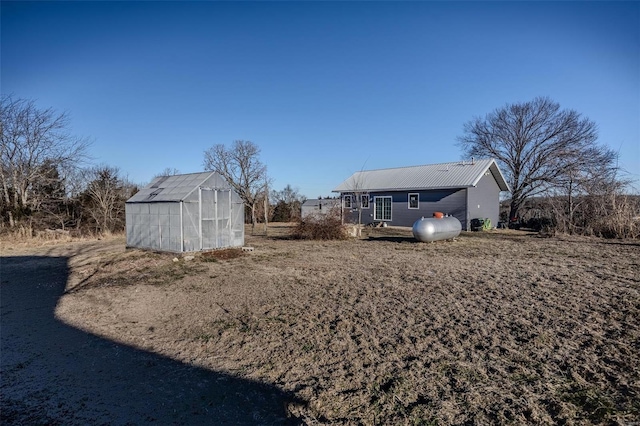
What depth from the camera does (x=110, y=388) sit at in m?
3.64

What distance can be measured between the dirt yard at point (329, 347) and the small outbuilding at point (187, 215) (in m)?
3.07

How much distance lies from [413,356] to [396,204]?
20375 mm

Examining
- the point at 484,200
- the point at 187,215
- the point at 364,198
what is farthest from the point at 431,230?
the point at 364,198

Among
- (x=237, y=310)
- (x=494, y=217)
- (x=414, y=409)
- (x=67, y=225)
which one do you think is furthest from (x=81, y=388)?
(x=494, y=217)

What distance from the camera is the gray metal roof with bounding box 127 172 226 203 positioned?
12156 millimetres

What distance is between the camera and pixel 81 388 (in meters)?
3.65

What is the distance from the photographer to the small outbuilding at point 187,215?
11.9 m

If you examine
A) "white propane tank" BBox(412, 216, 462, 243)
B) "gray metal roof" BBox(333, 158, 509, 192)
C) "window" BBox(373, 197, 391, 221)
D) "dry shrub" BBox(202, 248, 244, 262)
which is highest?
"gray metal roof" BBox(333, 158, 509, 192)

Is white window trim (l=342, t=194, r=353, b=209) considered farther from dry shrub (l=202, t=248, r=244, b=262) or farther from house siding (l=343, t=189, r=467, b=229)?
dry shrub (l=202, t=248, r=244, b=262)

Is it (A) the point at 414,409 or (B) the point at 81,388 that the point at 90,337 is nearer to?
(B) the point at 81,388

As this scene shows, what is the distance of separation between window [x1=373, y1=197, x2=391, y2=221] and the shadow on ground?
2092 centimetres

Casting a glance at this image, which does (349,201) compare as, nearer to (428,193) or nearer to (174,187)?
(428,193)

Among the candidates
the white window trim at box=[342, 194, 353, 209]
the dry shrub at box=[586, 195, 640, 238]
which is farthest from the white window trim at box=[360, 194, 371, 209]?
the dry shrub at box=[586, 195, 640, 238]

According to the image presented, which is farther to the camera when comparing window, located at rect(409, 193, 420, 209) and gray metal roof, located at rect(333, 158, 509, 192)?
window, located at rect(409, 193, 420, 209)
